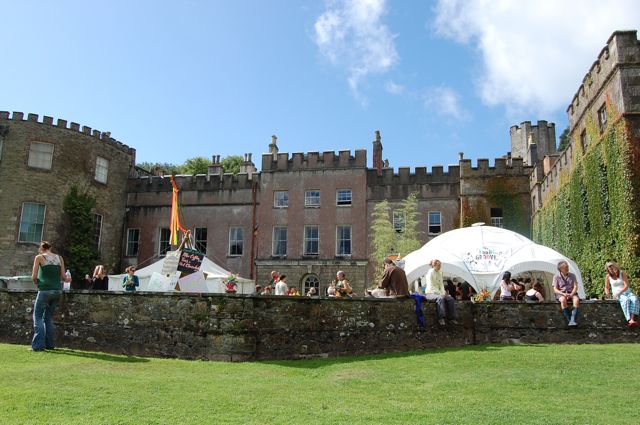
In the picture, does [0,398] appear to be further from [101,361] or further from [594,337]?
[594,337]

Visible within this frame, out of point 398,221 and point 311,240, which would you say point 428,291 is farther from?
point 311,240

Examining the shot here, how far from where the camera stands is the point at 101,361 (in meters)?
10.2

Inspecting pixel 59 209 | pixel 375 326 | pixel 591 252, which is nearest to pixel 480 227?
pixel 591 252

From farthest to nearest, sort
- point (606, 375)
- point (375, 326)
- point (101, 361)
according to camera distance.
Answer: point (375, 326), point (101, 361), point (606, 375)

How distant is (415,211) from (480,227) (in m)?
12.8

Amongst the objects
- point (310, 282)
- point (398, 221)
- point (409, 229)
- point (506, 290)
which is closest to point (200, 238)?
point (310, 282)

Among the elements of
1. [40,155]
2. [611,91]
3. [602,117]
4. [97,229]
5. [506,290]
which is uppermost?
[40,155]

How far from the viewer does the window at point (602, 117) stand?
66.7 feet

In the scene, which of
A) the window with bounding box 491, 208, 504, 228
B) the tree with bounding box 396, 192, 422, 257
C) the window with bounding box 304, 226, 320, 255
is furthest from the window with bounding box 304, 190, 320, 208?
Answer: the window with bounding box 491, 208, 504, 228

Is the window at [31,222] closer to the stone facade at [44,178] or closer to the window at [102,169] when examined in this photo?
the stone facade at [44,178]

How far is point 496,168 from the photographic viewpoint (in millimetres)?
31953

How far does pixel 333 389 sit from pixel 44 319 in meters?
6.46

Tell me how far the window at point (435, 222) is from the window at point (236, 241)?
39.0 ft

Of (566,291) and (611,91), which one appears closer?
(566,291)
